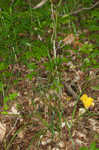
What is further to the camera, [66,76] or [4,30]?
[66,76]

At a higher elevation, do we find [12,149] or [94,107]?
[94,107]

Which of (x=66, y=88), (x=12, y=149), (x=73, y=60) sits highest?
(x=73, y=60)

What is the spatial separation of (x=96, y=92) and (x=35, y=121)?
0.82 meters

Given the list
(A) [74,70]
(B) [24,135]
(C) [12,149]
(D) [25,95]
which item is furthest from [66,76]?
(C) [12,149]

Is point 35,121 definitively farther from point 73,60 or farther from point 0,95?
point 73,60

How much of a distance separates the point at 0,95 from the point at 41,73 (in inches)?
26.9

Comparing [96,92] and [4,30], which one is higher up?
[4,30]

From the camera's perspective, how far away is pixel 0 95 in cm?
215

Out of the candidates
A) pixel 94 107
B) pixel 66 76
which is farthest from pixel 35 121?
pixel 66 76

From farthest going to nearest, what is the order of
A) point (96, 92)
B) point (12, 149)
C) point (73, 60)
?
point (73, 60) → point (96, 92) → point (12, 149)

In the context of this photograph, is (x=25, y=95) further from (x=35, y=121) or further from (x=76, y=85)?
(x=76, y=85)

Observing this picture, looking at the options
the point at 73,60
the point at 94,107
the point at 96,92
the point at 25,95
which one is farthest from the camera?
the point at 73,60

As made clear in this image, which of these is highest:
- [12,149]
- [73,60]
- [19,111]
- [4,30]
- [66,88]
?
[4,30]

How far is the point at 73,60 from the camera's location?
2.69m
